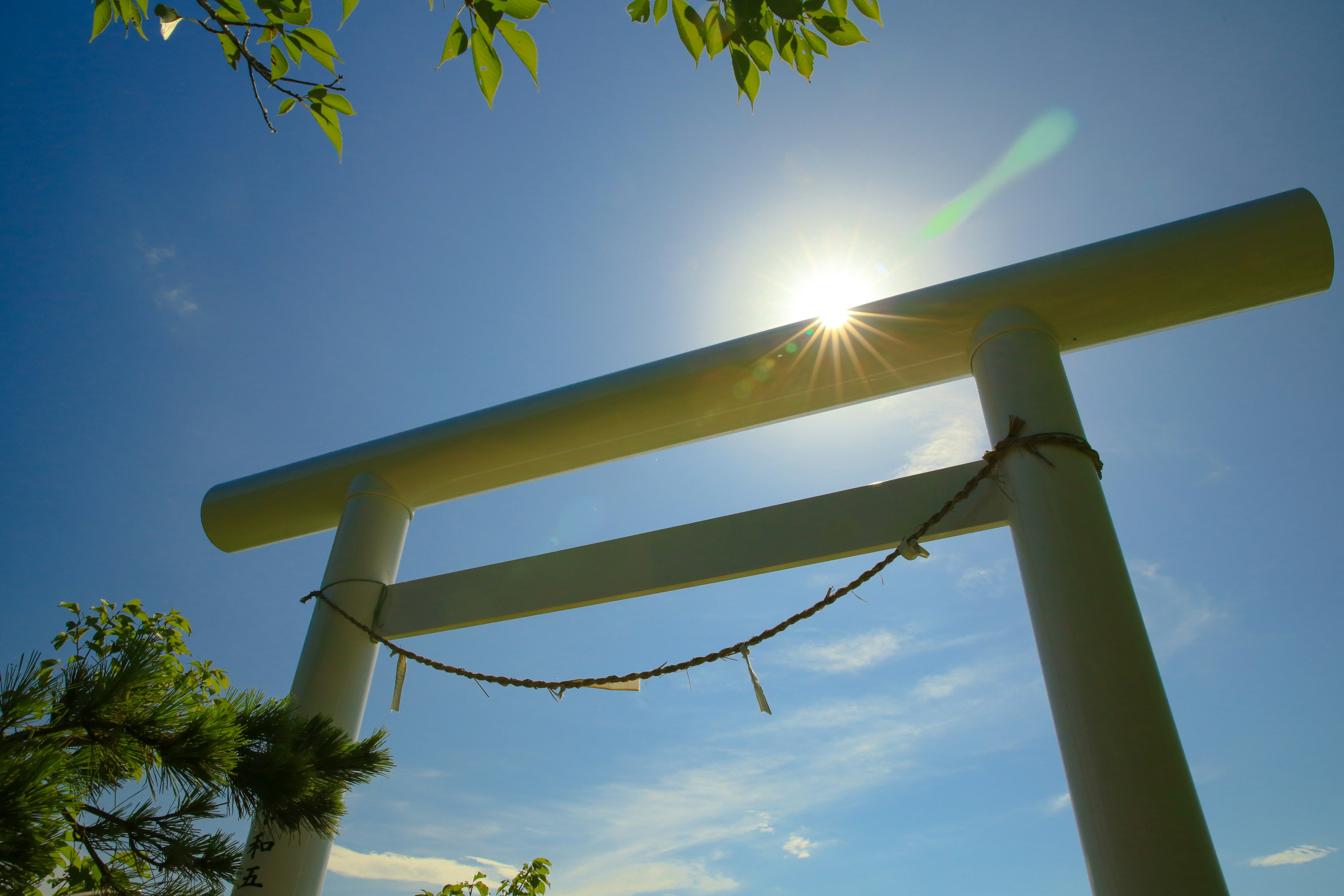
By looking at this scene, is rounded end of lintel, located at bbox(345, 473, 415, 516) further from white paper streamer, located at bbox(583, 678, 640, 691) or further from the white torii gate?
white paper streamer, located at bbox(583, 678, 640, 691)

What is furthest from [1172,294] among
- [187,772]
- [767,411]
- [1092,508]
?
[187,772]

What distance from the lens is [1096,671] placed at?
1640 millimetres

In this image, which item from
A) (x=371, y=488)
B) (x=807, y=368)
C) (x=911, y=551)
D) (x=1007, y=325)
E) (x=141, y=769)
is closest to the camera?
(x=141, y=769)

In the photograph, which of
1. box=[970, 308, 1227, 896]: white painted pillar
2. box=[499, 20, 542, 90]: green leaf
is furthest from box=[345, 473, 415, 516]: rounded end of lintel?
box=[970, 308, 1227, 896]: white painted pillar

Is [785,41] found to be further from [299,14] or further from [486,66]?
[299,14]


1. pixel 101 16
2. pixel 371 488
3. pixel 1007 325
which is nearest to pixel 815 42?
pixel 1007 325

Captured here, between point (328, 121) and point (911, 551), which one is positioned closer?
point (328, 121)

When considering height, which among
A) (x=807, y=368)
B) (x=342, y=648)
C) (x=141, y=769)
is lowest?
(x=141, y=769)

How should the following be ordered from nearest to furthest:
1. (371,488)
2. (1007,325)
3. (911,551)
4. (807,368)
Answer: (911,551) → (1007,325) → (807,368) → (371,488)

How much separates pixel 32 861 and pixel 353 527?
1879mm

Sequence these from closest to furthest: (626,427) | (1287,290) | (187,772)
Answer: (187,772), (1287,290), (626,427)

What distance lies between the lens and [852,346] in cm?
248

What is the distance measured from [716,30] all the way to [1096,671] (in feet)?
5.39

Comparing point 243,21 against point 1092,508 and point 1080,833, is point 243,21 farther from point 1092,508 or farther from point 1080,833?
point 1080,833
